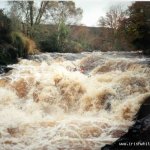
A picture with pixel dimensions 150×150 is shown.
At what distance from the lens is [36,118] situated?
4270 millimetres

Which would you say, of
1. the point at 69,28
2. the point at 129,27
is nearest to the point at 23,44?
the point at 69,28

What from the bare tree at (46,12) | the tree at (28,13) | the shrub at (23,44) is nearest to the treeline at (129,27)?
the bare tree at (46,12)

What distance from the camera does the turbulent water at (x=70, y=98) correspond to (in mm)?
4172

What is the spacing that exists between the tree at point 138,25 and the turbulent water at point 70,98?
0.13 m

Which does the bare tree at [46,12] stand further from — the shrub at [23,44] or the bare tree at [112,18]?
the bare tree at [112,18]

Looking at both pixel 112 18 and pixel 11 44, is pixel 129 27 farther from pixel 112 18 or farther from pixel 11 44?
pixel 11 44

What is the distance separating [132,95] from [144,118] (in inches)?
9.6

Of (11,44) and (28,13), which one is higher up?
(28,13)

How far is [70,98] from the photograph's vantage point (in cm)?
438

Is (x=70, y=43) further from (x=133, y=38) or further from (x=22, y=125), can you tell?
(x=22, y=125)

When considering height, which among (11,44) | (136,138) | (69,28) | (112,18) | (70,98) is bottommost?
(136,138)

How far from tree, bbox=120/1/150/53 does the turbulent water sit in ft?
0.43

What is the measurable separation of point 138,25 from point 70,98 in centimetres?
94

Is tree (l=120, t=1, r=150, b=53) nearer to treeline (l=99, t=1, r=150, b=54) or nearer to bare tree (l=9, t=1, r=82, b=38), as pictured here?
treeline (l=99, t=1, r=150, b=54)
